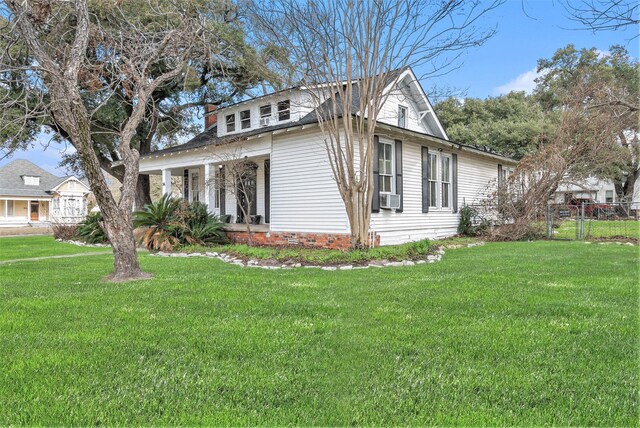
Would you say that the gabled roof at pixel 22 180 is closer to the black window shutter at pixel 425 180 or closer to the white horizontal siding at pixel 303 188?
the white horizontal siding at pixel 303 188

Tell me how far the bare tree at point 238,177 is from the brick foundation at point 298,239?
0.35m

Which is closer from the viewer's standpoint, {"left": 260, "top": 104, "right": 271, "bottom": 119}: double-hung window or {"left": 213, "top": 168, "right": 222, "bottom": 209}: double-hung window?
{"left": 213, "top": 168, "right": 222, "bottom": 209}: double-hung window

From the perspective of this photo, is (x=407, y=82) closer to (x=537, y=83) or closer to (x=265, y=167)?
(x=265, y=167)

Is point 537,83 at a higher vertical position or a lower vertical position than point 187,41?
higher

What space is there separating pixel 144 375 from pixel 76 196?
4242 centimetres

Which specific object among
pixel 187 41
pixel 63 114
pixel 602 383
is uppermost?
pixel 187 41

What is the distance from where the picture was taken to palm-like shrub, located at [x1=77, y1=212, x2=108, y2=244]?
49.0 ft

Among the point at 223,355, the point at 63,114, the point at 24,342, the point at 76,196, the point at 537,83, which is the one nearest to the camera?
the point at 223,355

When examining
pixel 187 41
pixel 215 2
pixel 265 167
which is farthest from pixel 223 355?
pixel 215 2

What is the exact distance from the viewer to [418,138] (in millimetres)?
12258

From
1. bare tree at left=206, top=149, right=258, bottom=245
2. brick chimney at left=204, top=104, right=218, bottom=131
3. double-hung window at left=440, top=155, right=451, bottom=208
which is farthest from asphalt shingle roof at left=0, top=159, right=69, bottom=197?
double-hung window at left=440, top=155, right=451, bottom=208

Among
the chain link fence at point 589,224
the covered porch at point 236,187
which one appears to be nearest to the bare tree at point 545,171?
the chain link fence at point 589,224

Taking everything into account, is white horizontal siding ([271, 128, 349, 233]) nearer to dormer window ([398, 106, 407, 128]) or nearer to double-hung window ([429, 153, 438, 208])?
dormer window ([398, 106, 407, 128])

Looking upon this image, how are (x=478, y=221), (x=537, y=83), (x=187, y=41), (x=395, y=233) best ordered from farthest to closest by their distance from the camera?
(x=537, y=83), (x=478, y=221), (x=395, y=233), (x=187, y=41)
